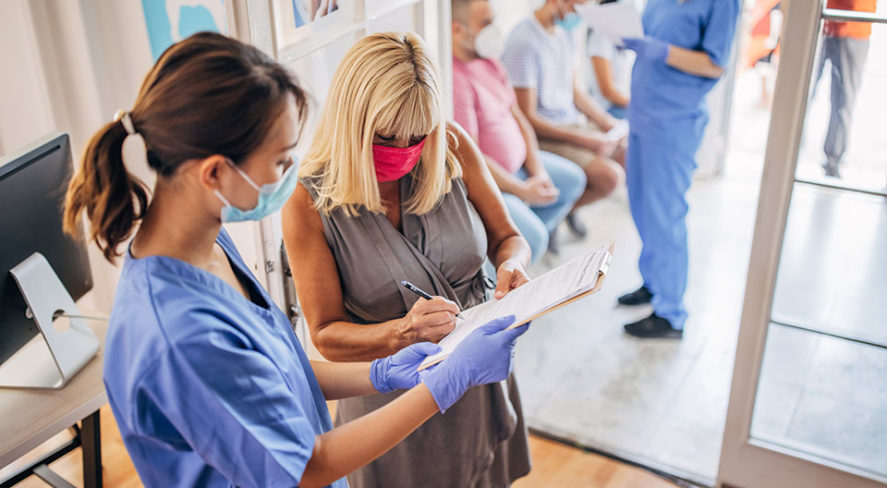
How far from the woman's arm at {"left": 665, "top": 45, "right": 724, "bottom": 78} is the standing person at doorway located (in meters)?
1.03

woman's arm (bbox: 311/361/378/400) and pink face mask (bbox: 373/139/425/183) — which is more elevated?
pink face mask (bbox: 373/139/425/183)

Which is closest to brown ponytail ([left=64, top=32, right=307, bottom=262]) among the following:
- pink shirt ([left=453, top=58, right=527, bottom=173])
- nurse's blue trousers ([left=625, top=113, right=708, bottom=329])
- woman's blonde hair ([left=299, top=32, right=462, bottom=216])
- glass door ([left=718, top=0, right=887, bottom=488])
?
woman's blonde hair ([left=299, top=32, right=462, bottom=216])

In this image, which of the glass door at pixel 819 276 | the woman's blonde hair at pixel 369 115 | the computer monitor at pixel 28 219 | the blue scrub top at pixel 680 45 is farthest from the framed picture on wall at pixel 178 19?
the blue scrub top at pixel 680 45

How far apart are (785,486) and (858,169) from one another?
88 centimetres

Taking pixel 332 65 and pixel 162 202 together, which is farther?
pixel 332 65

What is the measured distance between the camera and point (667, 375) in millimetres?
2779

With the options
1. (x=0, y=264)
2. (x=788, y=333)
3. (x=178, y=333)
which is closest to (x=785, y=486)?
(x=788, y=333)

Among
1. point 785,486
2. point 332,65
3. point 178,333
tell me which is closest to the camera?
point 178,333

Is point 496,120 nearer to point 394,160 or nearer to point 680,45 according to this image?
point 680,45

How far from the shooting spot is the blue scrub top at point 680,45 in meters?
2.73

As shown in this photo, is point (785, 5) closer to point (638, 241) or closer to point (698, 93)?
point (698, 93)

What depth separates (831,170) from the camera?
1845 millimetres

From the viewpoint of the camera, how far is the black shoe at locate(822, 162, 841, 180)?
1841 mm

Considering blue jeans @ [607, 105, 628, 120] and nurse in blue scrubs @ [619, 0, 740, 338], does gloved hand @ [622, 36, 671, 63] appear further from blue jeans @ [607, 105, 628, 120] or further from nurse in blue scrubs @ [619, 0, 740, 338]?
blue jeans @ [607, 105, 628, 120]
